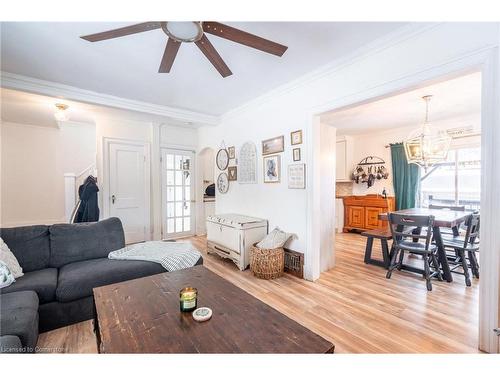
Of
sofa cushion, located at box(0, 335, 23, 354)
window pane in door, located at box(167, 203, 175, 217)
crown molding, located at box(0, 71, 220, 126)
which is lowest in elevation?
sofa cushion, located at box(0, 335, 23, 354)

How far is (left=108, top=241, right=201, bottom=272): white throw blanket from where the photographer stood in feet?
7.57

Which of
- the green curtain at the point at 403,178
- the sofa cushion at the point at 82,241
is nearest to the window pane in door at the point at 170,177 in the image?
the sofa cushion at the point at 82,241

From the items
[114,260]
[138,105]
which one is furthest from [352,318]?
[138,105]

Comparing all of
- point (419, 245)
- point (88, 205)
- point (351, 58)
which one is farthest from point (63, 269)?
point (419, 245)

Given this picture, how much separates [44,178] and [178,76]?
4536 mm

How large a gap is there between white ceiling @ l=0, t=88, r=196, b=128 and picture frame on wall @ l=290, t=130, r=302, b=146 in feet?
7.97

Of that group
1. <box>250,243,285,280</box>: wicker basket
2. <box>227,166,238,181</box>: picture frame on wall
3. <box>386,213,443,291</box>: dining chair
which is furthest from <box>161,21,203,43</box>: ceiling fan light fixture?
<box>386,213,443,291</box>: dining chair

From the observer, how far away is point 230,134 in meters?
4.27

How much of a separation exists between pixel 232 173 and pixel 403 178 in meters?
3.79

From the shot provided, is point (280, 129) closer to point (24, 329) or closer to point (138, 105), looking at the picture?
point (138, 105)

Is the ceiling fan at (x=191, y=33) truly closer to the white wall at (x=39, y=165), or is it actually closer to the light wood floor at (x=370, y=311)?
the light wood floor at (x=370, y=311)

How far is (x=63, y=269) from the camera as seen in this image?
2.14m

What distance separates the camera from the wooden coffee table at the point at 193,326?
3.31 ft

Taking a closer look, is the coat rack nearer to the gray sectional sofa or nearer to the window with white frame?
the window with white frame
